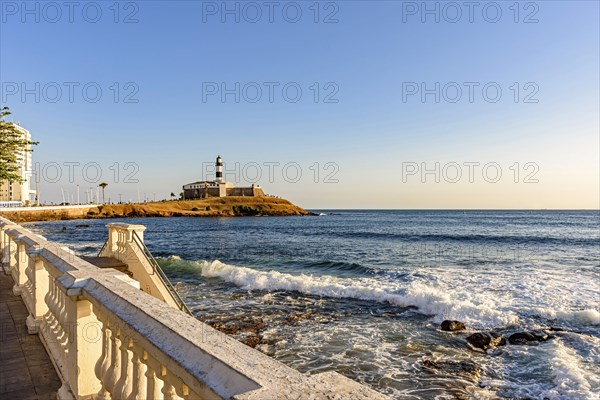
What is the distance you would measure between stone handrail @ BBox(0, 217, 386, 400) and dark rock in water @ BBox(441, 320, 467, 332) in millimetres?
8481

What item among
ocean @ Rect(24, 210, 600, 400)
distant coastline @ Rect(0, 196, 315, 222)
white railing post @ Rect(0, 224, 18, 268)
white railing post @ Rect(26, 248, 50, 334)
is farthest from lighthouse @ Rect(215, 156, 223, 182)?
white railing post @ Rect(26, 248, 50, 334)

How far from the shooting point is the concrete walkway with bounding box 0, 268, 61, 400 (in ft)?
10.7

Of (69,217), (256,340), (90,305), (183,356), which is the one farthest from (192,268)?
(69,217)

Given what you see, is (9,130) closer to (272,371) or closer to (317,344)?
(317,344)

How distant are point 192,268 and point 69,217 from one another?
55875 millimetres

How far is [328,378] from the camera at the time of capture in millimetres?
1315

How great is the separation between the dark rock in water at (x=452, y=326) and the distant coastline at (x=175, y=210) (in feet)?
178

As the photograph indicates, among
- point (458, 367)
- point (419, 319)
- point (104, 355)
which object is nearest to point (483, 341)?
point (458, 367)

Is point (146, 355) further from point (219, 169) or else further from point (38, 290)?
point (219, 169)

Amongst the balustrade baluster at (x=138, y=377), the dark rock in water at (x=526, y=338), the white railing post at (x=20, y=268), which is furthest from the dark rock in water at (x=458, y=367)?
the white railing post at (x=20, y=268)

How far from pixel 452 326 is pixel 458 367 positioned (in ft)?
8.10

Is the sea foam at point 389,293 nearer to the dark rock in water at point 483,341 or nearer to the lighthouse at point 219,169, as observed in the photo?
the dark rock in water at point 483,341

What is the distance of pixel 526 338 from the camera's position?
340 inches

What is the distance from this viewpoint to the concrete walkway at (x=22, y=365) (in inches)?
128
